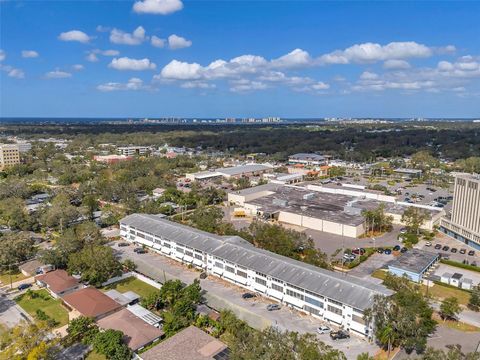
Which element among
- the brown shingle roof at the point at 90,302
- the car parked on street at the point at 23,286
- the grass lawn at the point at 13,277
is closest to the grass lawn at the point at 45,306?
the brown shingle roof at the point at 90,302

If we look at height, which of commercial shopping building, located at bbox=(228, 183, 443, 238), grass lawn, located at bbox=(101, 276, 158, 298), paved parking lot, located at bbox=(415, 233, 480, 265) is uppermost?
commercial shopping building, located at bbox=(228, 183, 443, 238)

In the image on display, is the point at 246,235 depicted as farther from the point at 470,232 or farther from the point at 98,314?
the point at 470,232

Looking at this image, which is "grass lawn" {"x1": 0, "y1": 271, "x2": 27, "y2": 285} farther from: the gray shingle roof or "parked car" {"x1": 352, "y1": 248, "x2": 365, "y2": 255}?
"parked car" {"x1": 352, "y1": 248, "x2": 365, "y2": 255}

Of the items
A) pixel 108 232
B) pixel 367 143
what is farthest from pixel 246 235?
pixel 367 143

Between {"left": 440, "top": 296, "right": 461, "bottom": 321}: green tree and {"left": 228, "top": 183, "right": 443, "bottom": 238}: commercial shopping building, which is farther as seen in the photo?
{"left": 228, "top": 183, "right": 443, "bottom": 238}: commercial shopping building

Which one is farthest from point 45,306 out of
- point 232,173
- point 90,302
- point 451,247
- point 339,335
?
point 232,173

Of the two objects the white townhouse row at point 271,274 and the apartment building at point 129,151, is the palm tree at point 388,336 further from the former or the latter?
the apartment building at point 129,151

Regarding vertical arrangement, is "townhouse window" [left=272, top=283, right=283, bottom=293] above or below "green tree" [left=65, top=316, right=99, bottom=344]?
above

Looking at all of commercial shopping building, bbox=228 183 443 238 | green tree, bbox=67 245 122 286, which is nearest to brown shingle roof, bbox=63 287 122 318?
green tree, bbox=67 245 122 286
